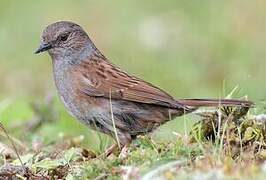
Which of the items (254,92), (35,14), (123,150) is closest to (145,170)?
(123,150)

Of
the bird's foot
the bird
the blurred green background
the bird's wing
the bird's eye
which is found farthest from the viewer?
the blurred green background

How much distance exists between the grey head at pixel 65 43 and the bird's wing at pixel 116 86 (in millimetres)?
160

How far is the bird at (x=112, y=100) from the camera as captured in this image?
7.76 metres

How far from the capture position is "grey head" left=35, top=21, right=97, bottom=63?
8.32 metres

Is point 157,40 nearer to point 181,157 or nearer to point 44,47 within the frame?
point 44,47

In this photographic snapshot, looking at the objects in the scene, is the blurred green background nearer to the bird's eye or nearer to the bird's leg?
the bird's eye

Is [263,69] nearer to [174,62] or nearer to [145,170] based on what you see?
[174,62]

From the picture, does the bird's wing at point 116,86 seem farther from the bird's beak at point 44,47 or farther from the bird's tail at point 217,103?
the bird's beak at point 44,47

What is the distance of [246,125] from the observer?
720 cm

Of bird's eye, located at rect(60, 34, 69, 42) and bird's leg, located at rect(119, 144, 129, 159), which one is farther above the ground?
bird's eye, located at rect(60, 34, 69, 42)

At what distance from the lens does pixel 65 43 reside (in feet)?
27.8

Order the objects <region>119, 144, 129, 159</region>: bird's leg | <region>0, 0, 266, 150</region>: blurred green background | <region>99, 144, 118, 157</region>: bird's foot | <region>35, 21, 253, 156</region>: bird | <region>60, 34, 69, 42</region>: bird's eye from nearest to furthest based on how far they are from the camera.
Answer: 1. <region>119, 144, 129, 159</region>: bird's leg
2. <region>99, 144, 118, 157</region>: bird's foot
3. <region>35, 21, 253, 156</region>: bird
4. <region>60, 34, 69, 42</region>: bird's eye
5. <region>0, 0, 266, 150</region>: blurred green background

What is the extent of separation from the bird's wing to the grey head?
16 cm

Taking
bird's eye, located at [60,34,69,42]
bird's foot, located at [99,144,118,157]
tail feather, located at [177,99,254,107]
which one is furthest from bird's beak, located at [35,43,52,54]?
tail feather, located at [177,99,254,107]
